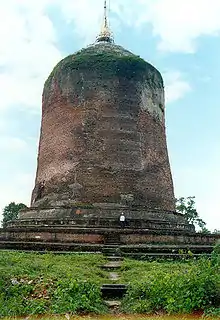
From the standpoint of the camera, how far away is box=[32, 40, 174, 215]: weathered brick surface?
15.2 meters

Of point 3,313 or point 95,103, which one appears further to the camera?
point 95,103

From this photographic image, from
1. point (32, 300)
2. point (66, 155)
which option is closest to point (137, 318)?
point (32, 300)

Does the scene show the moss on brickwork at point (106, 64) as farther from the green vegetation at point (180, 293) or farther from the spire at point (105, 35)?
the green vegetation at point (180, 293)

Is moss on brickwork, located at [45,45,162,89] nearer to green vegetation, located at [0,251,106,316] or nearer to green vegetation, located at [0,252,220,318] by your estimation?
green vegetation, located at [0,251,106,316]

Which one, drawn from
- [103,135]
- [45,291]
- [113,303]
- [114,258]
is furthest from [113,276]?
[103,135]

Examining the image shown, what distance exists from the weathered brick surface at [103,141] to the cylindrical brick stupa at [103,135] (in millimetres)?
36

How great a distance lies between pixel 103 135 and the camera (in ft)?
51.7

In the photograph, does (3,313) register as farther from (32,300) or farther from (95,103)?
(95,103)

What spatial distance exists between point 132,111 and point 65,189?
401cm

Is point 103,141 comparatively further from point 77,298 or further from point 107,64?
point 77,298

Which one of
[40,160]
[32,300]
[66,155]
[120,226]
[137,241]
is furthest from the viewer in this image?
[40,160]

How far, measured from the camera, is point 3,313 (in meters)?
4.84

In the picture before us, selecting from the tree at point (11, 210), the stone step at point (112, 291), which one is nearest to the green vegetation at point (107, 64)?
the stone step at point (112, 291)

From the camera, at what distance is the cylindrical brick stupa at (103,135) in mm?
15250
